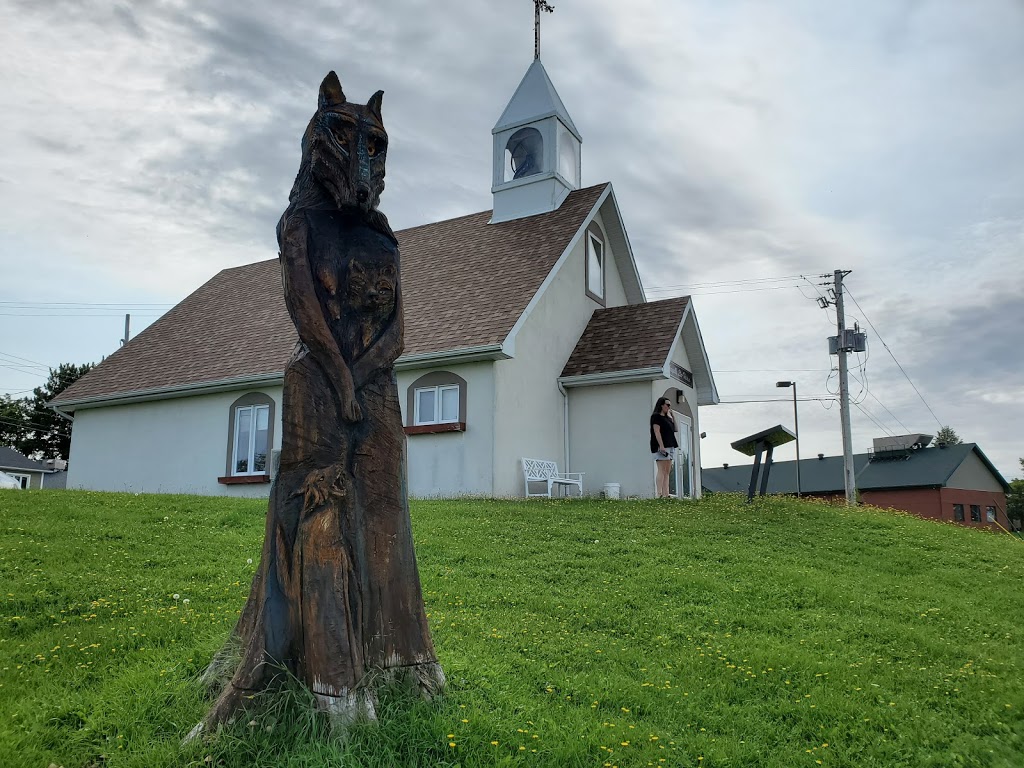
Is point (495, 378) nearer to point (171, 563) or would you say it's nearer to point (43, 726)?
point (171, 563)

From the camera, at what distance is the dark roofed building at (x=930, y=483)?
40656 mm

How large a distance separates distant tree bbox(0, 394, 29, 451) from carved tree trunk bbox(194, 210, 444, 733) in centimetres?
5461

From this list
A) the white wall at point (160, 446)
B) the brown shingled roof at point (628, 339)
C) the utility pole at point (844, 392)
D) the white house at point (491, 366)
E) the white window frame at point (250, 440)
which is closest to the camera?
the white house at point (491, 366)

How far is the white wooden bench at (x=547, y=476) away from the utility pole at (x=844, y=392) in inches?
438

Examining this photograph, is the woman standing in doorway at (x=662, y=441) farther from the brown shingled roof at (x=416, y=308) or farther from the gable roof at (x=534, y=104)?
the gable roof at (x=534, y=104)

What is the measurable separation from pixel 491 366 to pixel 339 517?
12756 millimetres

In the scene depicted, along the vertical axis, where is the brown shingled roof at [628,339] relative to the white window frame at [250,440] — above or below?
above

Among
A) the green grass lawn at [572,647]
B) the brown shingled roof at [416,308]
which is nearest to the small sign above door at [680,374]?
the brown shingled roof at [416,308]

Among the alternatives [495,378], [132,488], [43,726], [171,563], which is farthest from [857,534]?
[132,488]

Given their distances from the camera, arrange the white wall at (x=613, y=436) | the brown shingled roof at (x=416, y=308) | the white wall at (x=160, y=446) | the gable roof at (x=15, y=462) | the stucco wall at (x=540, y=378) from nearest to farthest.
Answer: the stucco wall at (x=540, y=378), the brown shingled roof at (x=416, y=308), the white wall at (x=613, y=436), the white wall at (x=160, y=446), the gable roof at (x=15, y=462)

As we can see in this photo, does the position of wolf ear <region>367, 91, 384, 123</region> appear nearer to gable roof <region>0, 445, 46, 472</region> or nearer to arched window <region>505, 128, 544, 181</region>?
arched window <region>505, 128, 544, 181</region>

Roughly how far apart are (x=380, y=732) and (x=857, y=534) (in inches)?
462

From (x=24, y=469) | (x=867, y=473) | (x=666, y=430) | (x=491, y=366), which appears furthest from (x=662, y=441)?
(x=24, y=469)

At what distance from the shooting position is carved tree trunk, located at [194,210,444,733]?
489cm
